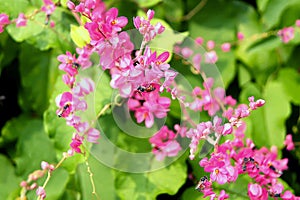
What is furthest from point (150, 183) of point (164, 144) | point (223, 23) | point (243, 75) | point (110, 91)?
point (223, 23)

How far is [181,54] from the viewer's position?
1324mm

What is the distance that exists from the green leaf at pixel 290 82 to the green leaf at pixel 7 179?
33.3 inches

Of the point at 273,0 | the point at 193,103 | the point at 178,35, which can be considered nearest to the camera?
the point at 193,103

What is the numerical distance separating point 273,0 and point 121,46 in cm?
80

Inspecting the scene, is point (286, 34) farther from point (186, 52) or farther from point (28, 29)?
point (28, 29)

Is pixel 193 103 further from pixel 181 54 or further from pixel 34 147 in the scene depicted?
pixel 34 147

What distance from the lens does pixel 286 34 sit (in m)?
1.44

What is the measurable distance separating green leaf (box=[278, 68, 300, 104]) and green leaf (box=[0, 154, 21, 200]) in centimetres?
85

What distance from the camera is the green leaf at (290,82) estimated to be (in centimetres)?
146

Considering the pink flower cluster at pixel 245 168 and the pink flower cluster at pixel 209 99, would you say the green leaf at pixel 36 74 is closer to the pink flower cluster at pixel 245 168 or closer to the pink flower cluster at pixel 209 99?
the pink flower cluster at pixel 209 99

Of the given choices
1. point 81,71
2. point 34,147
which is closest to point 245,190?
point 81,71

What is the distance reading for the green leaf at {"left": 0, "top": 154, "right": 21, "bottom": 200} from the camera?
4.25ft

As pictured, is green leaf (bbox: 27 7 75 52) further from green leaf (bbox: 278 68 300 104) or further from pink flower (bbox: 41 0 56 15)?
green leaf (bbox: 278 68 300 104)

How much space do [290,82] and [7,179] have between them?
90cm
